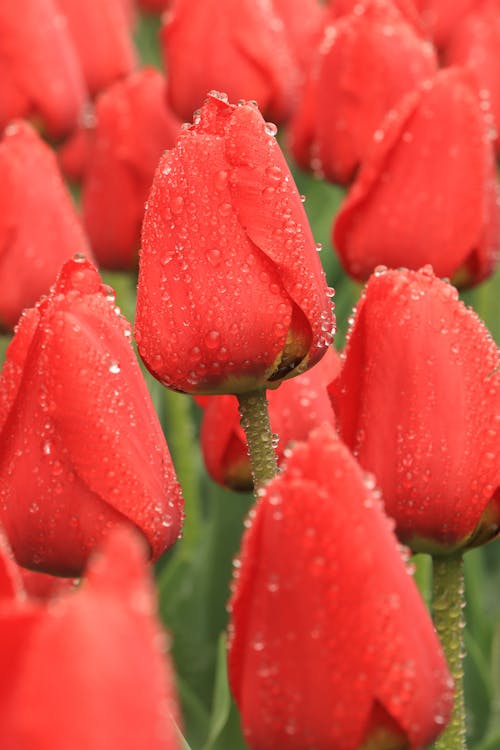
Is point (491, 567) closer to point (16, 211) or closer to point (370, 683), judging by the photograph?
point (16, 211)

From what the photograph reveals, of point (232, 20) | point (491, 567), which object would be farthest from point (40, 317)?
point (491, 567)

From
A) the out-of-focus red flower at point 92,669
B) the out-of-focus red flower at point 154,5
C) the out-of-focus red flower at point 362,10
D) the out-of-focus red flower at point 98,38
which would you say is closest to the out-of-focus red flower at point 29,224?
the out-of-focus red flower at point 362,10

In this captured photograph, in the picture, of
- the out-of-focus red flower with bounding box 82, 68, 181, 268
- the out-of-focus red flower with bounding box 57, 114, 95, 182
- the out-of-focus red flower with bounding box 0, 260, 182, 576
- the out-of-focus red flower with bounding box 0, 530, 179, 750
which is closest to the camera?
the out-of-focus red flower with bounding box 0, 530, 179, 750

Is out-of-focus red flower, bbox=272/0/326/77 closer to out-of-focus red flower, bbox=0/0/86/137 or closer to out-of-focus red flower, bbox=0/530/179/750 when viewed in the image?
out-of-focus red flower, bbox=0/0/86/137

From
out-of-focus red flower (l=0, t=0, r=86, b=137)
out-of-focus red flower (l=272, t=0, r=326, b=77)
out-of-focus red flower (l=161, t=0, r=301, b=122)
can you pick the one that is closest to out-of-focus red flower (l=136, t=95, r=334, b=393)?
out-of-focus red flower (l=161, t=0, r=301, b=122)

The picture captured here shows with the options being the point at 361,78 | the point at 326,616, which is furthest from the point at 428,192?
the point at 326,616

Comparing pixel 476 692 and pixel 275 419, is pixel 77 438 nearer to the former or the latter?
pixel 275 419
